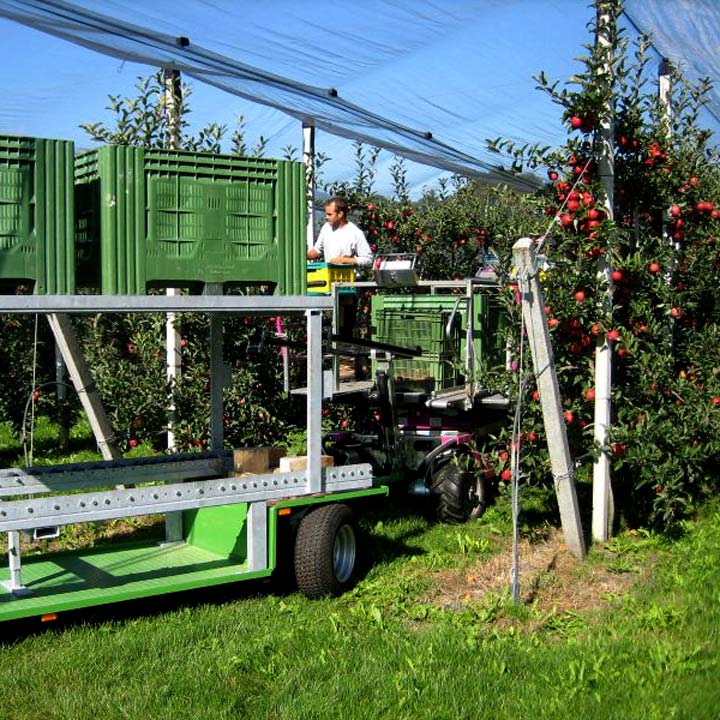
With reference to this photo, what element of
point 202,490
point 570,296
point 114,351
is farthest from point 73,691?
point 114,351

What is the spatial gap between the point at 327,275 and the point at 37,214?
3.71 metres

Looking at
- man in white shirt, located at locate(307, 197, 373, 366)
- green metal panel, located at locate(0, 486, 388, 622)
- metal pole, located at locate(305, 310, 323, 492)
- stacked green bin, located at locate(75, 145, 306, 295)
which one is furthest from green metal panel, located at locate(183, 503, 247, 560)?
man in white shirt, located at locate(307, 197, 373, 366)

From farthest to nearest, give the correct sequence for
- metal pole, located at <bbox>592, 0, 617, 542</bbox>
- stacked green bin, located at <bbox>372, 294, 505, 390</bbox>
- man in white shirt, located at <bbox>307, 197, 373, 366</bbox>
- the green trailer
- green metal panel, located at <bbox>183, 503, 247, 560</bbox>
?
man in white shirt, located at <bbox>307, 197, 373, 366</bbox> → stacked green bin, located at <bbox>372, 294, 505, 390</bbox> → metal pole, located at <bbox>592, 0, 617, 542</bbox> → green metal panel, located at <bbox>183, 503, 247, 560</bbox> → the green trailer

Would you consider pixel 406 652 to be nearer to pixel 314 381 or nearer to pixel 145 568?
pixel 314 381

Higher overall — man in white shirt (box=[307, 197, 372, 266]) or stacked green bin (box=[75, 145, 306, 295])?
man in white shirt (box=[307, 197, 372, 266])

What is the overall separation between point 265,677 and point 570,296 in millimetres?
3284

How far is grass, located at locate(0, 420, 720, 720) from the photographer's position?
177 inches

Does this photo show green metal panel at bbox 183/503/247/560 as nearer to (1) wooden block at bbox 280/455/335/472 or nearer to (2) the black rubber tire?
(1) wooden block at bbox 280/455/335/472

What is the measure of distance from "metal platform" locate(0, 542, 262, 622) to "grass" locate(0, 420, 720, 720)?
18cm

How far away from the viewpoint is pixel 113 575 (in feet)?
19.3

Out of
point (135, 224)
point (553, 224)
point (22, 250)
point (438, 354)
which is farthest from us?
point (438, 354)

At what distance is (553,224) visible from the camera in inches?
261

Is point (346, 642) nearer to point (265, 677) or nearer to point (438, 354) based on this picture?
point (265, 677)

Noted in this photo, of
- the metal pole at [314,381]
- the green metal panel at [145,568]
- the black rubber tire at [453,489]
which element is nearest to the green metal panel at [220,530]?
the green metal panel at [145,568]
